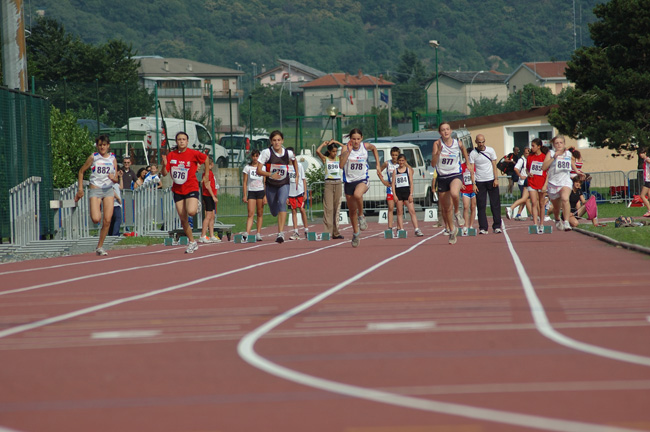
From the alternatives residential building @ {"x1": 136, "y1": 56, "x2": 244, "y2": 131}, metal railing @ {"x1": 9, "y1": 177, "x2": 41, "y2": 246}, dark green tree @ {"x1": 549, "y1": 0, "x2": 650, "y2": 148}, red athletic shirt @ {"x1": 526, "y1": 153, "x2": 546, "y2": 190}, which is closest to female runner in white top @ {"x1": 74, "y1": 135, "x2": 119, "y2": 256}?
metal railing @ {"x1": 9, "y1": 177, "x2": 41, "y2": 246}

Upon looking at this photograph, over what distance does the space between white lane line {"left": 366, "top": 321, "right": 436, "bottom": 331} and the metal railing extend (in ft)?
40.2

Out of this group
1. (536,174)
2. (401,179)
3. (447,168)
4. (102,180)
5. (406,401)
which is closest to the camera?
(406,401)

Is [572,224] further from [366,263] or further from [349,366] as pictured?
[349,366]

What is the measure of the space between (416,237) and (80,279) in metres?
9.45

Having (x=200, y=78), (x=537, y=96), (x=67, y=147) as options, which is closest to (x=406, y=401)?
(x=67, y=147)

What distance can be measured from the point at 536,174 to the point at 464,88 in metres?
150

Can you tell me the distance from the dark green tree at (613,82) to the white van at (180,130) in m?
15.5

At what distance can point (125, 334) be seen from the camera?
8.14 metres

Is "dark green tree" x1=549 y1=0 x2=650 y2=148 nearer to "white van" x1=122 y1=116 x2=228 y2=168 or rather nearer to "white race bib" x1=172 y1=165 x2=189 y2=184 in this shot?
"white van" x1=122 y1=116 x2=228 y2=168

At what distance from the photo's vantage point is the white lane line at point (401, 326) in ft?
26.1

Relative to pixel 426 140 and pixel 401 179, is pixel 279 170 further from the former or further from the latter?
pixel 426 140

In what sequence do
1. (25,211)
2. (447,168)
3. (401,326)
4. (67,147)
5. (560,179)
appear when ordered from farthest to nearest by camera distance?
(67,147) → (560,179) → (25,211) → (447,168) → (401,326)

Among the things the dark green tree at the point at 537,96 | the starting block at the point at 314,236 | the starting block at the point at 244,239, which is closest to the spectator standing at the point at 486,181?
the starting block at the point at 314,236

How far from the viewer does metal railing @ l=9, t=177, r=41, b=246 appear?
62.9 feet
